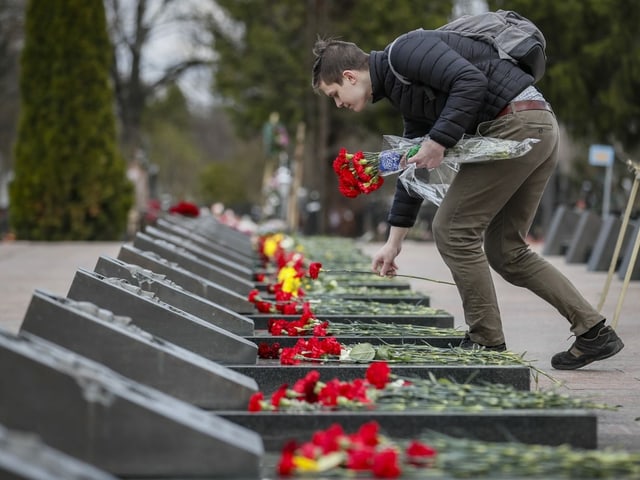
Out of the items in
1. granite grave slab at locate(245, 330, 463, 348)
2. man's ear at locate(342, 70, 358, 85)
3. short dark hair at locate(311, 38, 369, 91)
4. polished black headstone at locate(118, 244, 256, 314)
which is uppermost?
short dark hair at locate(311, 38, 369, 91)

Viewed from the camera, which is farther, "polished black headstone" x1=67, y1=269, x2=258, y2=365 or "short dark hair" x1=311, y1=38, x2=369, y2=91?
"short dark hair" x1=311, y1=38, x2=369, y2=91

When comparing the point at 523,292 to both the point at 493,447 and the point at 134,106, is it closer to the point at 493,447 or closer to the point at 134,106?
the point at 493,447

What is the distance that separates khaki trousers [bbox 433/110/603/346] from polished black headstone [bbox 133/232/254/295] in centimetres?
283

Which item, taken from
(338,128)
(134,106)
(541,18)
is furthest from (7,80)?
(541,18)

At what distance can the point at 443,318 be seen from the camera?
265 inches

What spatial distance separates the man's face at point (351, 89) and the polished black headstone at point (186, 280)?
6.15 feet

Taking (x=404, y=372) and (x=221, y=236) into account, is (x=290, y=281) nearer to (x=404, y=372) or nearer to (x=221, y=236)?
(x=404, y=372)

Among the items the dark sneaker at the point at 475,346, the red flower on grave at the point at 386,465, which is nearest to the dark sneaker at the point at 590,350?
the dark sneaker at the point at 475,346

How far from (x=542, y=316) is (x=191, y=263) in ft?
9.22

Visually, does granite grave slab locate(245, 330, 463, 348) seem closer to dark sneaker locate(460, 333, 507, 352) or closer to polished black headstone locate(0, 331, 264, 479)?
dark sneaker locate(460, 333, 507, 352)

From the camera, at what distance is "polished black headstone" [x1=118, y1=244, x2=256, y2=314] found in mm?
6535

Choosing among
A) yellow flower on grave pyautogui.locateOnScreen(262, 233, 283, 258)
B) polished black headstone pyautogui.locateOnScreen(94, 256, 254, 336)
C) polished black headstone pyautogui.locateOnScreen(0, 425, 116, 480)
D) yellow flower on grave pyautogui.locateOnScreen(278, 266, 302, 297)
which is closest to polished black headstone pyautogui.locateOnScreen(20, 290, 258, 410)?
polished black headstone pyautogui.locateOnScreen(0, 425, 116, 480)

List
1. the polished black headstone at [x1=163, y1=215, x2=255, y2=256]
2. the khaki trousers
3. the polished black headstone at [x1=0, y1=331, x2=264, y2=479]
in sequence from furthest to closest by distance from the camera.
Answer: the polished black headstone at [x1=163, y1=215, x2=255, y2=256]
the khaki trousers
the polished black headstone at [x1=0, y1=331, x2=264, y2=479]

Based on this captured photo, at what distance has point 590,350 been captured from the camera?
5668 millimetres
